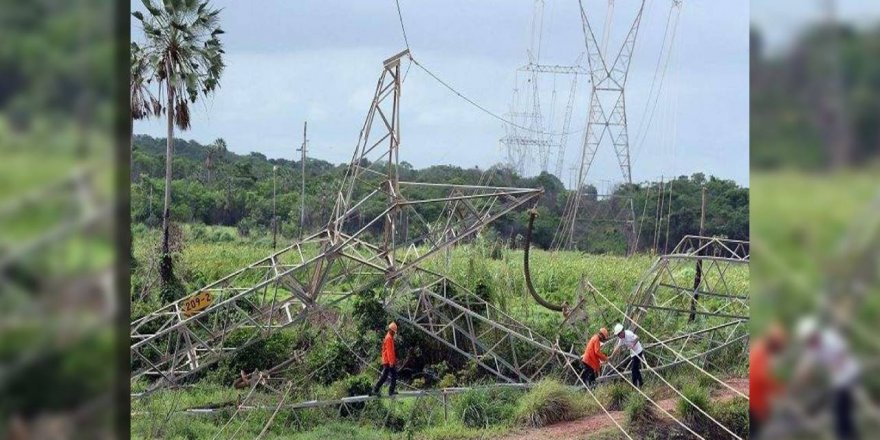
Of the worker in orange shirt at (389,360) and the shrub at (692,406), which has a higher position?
the worker in orange shirt at (389,360)

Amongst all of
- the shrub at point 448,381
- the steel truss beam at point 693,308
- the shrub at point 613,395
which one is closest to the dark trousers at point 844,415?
the steel truss beam at point 693,308

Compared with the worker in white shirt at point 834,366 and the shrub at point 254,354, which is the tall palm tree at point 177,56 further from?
the worker in white shirt at point 834,366

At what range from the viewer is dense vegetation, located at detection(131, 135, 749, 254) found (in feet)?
86.4

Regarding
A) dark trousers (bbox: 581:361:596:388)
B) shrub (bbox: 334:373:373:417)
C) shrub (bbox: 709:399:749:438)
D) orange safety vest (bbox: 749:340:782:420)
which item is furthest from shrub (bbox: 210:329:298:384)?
orange safety vest (bbox: 749:340:782:420)

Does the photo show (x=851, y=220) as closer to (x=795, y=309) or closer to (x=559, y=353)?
(x=795, y=309)

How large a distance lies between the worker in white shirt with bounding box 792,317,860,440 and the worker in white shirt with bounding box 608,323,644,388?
13220 millimetres

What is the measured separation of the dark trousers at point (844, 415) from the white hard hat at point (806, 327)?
0.25ft

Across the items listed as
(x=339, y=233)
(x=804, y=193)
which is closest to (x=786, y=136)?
(x=804, y=193)

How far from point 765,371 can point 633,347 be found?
525 inches

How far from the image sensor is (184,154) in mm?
35812

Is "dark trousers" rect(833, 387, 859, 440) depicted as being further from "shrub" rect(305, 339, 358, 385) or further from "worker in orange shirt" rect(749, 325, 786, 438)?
"shrub" rect(305, 339, 358, 385)

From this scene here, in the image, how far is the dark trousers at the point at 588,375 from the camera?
577 inches

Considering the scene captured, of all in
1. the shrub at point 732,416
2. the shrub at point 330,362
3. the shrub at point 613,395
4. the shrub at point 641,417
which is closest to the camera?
the shrub at point 641,417

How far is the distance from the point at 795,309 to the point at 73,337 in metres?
0.89
